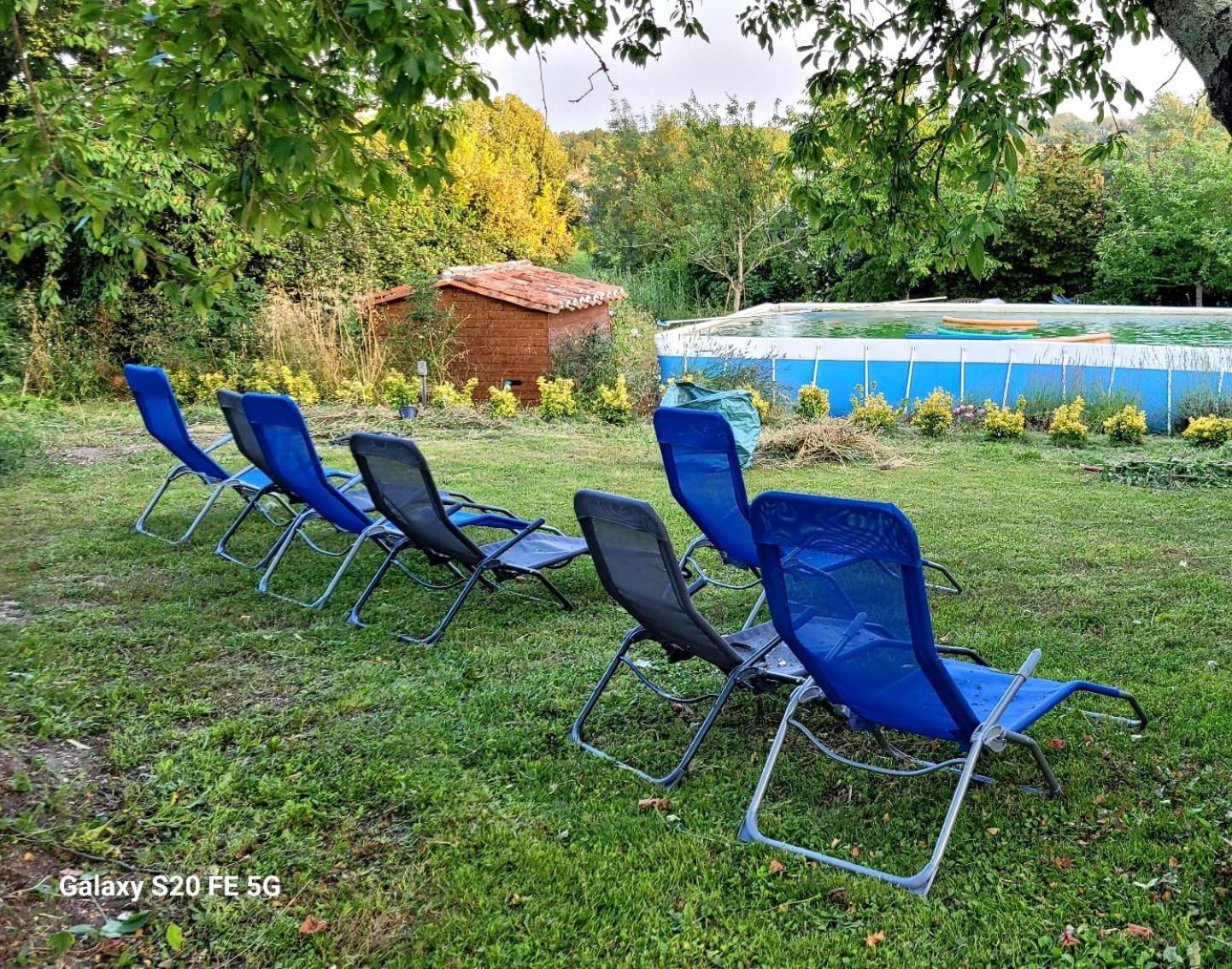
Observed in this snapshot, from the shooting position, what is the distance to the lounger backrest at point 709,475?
4.86 metres

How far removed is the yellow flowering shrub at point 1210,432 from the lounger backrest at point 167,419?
33.0 feet

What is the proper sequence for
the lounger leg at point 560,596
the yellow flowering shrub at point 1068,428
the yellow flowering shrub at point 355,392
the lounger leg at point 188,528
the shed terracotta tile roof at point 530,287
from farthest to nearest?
the shed terracotta tile roof at point 530,287 < the yellow flowering shrub at point 355,392 < the yellow flowering shrub at point 1068,428 < the lounger leg at point 188,528 < the lounger leg at point 560,596

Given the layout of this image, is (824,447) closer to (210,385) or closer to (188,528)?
(188,528)

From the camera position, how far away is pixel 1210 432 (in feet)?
34.5

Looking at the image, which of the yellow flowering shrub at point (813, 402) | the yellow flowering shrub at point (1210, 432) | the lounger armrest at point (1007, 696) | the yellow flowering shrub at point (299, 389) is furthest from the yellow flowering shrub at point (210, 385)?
the yellow flowering shrub at point (1210, 432)

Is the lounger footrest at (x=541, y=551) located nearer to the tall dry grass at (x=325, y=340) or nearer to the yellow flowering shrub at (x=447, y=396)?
the yellow flowering shrub at (x=447, y=396)

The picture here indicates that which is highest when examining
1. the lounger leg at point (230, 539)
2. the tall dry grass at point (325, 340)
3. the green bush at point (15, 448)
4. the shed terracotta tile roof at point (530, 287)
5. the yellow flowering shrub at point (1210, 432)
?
the shed terracotta tile roof at point (530, 287)

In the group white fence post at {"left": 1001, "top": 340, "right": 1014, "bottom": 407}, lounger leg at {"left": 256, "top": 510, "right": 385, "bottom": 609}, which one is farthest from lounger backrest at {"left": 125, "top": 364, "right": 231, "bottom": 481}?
white fence post at {"left": 1001, "top": 340, "right": 1014, "bottom": 407}

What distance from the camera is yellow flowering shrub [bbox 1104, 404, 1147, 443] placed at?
11.0 m

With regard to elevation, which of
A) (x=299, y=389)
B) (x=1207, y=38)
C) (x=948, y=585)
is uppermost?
(x=1207, y=38)

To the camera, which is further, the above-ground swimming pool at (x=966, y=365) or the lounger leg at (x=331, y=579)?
the above-ground swimming pool at (x=966, y=365)

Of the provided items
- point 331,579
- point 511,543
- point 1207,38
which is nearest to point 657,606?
point 511,543

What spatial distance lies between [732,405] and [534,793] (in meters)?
6.94

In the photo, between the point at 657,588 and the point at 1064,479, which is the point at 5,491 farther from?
the point at 1064,479
